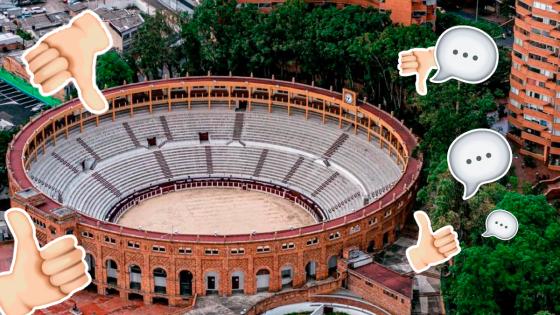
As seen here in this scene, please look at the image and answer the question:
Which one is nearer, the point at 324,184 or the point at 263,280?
the point at 263,280

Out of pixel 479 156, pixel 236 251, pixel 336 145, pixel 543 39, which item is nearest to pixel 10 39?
pixel 336 145

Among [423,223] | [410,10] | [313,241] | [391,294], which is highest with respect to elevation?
[423,223]

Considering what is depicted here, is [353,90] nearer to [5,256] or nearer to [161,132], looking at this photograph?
[161,132]

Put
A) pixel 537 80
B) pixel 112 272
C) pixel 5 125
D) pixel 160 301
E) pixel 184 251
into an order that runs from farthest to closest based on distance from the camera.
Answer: pixel 5 125, pixel 537 80, pixel 112 272, pixel 160 301, pixel 184 251

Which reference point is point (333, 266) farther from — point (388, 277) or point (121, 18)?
point (121, 18)

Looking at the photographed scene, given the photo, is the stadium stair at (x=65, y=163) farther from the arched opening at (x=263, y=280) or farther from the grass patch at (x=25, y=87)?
the arched opening at (x=263, y=280)

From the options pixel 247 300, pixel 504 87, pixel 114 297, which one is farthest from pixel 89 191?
pixel 504 87
